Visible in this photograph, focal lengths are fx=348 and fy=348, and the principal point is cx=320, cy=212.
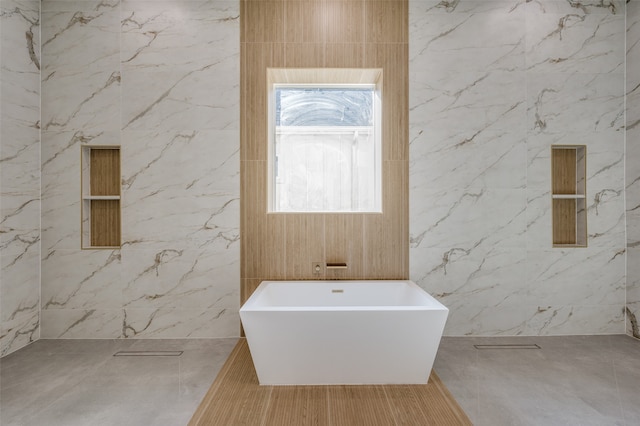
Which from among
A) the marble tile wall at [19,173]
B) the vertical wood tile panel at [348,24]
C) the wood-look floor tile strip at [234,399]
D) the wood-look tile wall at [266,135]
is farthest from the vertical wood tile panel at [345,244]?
the marble tile wall at [19,173]

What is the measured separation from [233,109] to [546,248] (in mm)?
2940

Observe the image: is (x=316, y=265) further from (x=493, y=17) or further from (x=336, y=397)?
(x=493, y=17)

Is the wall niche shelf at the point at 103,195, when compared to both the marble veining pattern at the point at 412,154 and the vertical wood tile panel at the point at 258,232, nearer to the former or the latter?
the marble veining pattern at the point at 412,154

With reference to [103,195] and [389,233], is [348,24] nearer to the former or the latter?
[389,233]

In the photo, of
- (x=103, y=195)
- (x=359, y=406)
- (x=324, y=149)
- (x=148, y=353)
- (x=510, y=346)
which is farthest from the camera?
(x=324, y=149)

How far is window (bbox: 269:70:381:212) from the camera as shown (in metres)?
3.25

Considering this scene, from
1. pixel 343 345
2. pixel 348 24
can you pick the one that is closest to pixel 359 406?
pixel 343 345

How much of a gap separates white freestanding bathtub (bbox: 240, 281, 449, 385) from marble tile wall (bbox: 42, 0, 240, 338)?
0.98m

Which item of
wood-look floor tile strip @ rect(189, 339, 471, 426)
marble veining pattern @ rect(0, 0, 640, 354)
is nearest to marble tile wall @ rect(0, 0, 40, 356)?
marble veining pattern @ rect(0, 0, 640, 354)

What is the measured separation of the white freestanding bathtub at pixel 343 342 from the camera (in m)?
2.02

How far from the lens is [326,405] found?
194 cm

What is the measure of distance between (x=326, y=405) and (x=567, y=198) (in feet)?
9.00

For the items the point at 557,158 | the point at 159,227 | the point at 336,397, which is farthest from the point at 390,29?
the point at 336,397

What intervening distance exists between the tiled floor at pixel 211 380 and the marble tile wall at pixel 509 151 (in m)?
0.31
